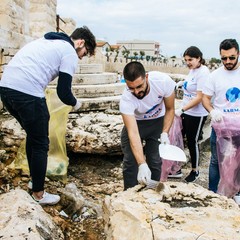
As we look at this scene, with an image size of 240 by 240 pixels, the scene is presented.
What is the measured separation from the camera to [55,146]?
10.2 ft

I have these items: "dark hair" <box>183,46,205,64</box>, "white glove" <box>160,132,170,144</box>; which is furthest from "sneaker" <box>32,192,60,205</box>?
"dark hair" <box>183,46,205,64</box>

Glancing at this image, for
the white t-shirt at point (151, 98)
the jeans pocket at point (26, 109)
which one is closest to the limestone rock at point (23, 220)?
the jeans pocket at point (26, 109)

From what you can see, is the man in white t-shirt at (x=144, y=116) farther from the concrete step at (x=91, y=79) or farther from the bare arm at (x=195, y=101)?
the concrete step at (x=91, y=79)

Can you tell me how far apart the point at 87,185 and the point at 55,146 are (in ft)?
1.65

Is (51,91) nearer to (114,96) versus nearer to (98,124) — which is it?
(98,124)

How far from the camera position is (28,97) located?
7.49 ft

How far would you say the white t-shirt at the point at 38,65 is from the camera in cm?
229

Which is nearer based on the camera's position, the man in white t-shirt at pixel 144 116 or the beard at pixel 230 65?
the man in white t-shirt at pixel 144 116

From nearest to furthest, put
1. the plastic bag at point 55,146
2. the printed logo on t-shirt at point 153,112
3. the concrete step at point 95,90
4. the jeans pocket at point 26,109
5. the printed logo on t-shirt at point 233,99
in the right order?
the jeans pocket at point 26,109
the printed logo on t-shirt at point 153,112
the printed logo on t-shirt at point 233,99
the plastic bag at point 55,146
the concrete step at point 95,90

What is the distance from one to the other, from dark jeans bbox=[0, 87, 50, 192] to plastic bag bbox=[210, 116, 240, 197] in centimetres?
142

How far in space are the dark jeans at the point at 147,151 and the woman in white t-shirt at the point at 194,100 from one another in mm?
686

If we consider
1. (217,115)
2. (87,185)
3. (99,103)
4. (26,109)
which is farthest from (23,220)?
(99,103)

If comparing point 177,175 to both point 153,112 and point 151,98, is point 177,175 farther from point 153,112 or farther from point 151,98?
point 151,98

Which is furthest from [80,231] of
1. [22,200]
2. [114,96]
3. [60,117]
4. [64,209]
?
[114,96]
